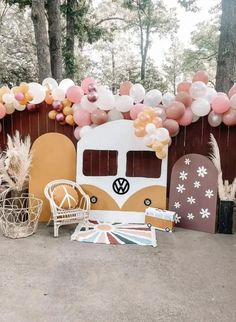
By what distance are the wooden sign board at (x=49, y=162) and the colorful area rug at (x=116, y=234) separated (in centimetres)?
72

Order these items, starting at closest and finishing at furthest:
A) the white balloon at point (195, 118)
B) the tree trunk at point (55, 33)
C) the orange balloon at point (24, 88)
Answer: the white balloon at point (195, 118), the orange balloon at point (24, 88), the tree trunk at point (55, 33)

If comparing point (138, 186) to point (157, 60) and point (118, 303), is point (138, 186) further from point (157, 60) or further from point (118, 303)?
point (157, 60)

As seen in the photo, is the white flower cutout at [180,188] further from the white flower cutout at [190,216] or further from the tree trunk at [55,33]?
the tree trunk at [55,33]

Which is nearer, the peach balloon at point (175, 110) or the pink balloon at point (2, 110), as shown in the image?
the peach balloon at point (175, 110)

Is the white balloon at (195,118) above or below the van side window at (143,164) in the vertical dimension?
above

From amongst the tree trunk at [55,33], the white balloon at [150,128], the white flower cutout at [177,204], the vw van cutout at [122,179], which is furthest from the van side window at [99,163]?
the tree trunk at [55,33]

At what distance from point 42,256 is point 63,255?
0.21 meters

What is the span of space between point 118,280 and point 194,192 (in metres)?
1.73

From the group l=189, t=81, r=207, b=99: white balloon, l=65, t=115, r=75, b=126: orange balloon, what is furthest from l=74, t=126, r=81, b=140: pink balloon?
l=189, t=81, r=207, b=99: white balloon

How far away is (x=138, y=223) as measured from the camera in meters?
→ 4.18

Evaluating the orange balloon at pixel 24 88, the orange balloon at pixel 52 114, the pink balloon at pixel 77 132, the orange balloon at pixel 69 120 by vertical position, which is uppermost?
the orange balloon at pixel 24 88

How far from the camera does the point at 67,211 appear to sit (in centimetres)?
380

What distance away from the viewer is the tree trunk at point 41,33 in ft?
20.3

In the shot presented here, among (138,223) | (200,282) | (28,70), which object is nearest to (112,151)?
(138,223)
